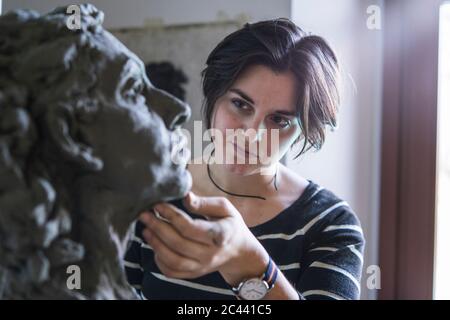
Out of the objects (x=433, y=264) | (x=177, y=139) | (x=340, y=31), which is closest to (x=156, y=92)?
(x=177, y=139)

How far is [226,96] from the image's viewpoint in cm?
67

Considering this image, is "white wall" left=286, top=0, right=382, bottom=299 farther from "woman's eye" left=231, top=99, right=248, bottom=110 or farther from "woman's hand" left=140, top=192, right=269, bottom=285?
"woman's hand" left=140, top=192, right=269, bottom=285

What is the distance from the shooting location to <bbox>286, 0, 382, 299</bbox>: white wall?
872 millimetres

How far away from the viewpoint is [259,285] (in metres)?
0.56

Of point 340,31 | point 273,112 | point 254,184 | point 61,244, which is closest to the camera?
point 61,244

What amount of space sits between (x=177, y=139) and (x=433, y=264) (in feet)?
2.24

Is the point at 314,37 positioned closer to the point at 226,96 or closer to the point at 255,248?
the point at 226,96

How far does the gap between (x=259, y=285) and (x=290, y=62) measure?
0.27 m

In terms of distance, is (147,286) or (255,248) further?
(147,286)

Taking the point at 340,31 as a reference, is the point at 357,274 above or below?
below

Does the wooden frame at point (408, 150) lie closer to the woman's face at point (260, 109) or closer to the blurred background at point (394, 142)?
the blurred background at point (394, 142)

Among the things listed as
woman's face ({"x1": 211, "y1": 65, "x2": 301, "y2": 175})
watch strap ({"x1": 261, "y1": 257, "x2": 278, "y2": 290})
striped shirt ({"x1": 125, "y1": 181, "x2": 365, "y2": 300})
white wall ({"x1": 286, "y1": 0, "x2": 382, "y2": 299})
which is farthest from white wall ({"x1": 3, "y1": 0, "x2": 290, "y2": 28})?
watch strap ({"x1": 261, "y1": 257, "x2": 278, "y2": 290})

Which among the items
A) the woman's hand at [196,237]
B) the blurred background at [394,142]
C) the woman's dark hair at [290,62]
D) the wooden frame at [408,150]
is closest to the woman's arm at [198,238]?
the woman's hand at [196,237]

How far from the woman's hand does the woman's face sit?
16 cm
